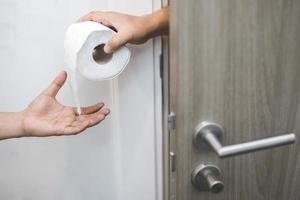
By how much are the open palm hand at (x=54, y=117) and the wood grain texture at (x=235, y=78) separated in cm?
25

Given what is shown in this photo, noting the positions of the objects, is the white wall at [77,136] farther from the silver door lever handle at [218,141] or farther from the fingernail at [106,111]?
the silver door lever handle at [218,141]

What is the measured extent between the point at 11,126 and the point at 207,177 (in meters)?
0.42

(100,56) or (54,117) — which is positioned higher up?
(100,56)

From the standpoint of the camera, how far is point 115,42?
56 centimetres

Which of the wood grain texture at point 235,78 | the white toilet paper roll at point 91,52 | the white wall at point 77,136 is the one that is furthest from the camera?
the white wall at point 77,136

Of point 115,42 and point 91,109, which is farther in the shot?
point 91,109

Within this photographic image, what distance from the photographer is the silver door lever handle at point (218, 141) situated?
466mm

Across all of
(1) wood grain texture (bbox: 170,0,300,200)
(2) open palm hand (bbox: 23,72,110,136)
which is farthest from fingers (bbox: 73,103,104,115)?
(1) wood grain texture (bbox: 170,0,300,200)

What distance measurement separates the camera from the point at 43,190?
0.78 m

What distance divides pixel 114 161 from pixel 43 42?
1.16 feet

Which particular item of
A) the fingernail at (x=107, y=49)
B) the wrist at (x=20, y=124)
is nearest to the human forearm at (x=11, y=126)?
the wrist at (x=20, y=124)

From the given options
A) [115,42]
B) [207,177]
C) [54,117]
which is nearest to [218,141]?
[207,177]

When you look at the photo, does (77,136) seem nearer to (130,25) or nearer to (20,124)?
(20,124)

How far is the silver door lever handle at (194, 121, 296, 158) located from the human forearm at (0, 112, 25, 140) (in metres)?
0.38
